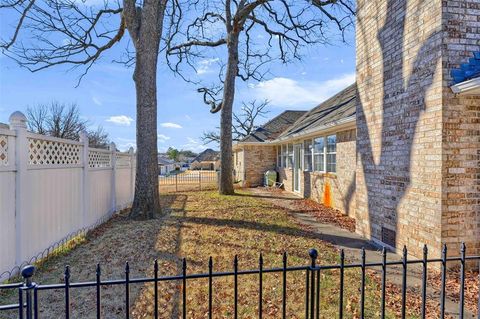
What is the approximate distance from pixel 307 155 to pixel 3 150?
39.0ft

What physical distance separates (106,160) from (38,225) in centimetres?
425

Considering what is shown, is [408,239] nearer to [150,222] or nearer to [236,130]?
[150,222]

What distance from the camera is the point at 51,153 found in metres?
5.81

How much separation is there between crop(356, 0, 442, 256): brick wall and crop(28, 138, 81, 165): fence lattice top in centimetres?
629

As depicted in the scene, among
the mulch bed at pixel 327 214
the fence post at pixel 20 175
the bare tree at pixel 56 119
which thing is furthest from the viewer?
the bare tree at pixel 56 119

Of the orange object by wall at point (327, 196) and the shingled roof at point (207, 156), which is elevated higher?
the shingled roof at point (207, 156)

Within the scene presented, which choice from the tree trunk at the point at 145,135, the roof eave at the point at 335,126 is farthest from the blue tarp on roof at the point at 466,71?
the tree trunk at the point at 145,135

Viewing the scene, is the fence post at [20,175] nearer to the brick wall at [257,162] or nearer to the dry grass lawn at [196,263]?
the dry grass lawn at [196,263]

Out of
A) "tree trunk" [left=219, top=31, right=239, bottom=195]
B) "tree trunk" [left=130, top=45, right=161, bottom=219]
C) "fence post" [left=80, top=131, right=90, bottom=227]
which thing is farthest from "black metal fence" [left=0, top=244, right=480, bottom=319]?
"tree trunk" [left=219, top=31, right=239, bottom=195]

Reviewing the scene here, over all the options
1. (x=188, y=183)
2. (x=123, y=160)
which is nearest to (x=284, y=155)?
(x=188, y=183)

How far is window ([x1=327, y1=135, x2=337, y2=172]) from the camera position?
442 inches

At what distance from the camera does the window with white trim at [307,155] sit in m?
14.1

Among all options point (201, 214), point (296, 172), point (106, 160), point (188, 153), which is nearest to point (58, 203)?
point (106, 160)

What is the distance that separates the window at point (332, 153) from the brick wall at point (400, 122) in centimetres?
381
